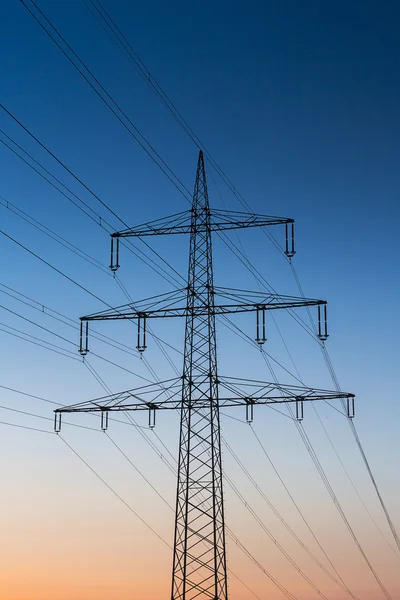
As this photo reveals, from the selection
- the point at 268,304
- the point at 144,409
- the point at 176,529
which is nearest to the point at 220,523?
the point at 176,529

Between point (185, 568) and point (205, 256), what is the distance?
570 inches

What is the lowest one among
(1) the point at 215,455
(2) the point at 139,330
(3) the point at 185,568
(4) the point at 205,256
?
(3) the point at 185,568

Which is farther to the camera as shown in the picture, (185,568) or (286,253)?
(286,253)

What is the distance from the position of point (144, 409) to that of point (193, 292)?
5869mm

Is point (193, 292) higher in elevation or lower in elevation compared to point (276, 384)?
higher

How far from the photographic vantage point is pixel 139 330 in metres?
56.7

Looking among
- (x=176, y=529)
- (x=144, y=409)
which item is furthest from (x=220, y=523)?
(x=144, y=409)

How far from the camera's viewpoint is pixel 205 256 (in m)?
58.8

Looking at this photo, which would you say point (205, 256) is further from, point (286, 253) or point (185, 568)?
point (185, 568)

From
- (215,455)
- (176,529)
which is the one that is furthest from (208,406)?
(176,529)

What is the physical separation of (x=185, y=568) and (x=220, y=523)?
8.70 ft

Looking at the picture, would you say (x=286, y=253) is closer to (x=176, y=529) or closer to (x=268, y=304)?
(x=268, y=304)

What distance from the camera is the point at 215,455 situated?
2218 inches

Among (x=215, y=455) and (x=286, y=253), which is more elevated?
(x=286, y=253)
